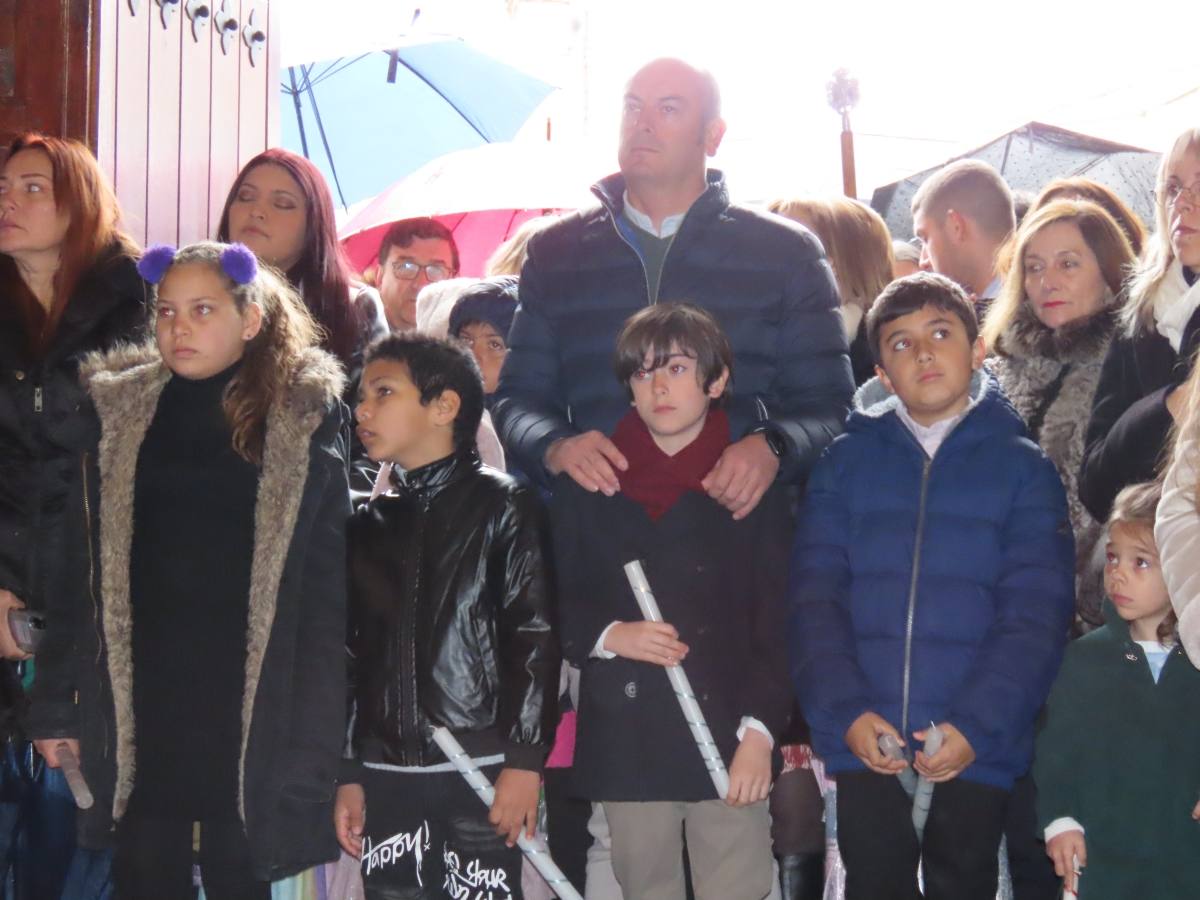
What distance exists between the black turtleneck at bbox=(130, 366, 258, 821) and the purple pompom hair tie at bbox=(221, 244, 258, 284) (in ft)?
1.25

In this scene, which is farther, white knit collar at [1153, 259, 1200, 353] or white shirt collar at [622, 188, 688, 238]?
white shirt collar at [622, 188, 688, 238]

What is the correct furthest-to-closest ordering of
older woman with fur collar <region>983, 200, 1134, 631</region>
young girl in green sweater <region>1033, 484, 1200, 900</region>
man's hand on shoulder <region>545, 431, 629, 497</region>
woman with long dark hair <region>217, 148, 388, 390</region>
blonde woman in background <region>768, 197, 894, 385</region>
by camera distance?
1. blonde woman in background <region>768, 197, 894, 385</region>
2. woman with long dark hair <region>217, 148, 388, 390</region>
3. older woman with fur collar <region>983, 200, 1134, 631</region>
4. man's hand on shoulder <region>545, 431, 629, 497</region>
5. young girl in green sweater <region>1033, 484, 1200, 900</region>

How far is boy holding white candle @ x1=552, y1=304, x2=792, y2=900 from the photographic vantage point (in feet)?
11.3

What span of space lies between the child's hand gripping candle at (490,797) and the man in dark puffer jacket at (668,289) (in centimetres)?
70

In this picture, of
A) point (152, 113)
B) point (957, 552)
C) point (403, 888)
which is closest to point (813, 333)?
point (957, 552)

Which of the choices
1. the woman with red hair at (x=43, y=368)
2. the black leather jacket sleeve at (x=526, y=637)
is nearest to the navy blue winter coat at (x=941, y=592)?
the black leather jacket sleeve at (x=526, y=637)

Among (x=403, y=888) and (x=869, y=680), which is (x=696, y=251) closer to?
(x=869, y=680)

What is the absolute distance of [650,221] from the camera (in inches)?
156

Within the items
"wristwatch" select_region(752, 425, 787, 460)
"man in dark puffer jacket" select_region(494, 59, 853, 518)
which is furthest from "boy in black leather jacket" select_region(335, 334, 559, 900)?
"wristwatch" select_region(752, 425, 787, 460)

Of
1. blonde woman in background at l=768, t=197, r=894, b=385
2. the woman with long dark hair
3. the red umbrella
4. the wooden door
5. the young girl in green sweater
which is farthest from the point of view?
the red umbrella

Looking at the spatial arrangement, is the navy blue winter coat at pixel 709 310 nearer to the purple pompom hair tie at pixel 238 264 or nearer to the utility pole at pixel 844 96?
the purple pompom hair tie at pixel 238 264

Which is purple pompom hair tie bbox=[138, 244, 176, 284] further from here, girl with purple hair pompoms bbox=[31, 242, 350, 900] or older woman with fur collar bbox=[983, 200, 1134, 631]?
older woman with fur collar bbox=[983, 200, 1134, 631]

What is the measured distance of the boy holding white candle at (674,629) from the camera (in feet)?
11.3

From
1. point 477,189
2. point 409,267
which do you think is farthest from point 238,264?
point 477,189
